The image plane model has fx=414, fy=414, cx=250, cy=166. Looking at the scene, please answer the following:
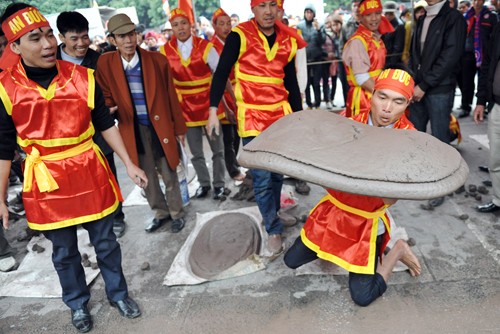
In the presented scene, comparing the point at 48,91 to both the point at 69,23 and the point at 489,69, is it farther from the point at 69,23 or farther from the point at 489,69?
the point at 489,69

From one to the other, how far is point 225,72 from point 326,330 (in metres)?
1.93

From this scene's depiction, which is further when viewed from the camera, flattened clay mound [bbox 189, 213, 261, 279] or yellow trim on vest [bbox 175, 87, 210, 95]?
yellow trim on vest [bbox 175, 87, 210, 95]

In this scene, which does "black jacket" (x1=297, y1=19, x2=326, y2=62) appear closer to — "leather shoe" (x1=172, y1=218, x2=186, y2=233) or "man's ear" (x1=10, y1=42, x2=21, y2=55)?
"leather shoe" (x1=172, y1=218, x2=186, y2=233)

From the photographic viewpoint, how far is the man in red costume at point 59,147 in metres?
2.19

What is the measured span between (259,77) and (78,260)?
1.79 metres

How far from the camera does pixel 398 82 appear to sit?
2291mm

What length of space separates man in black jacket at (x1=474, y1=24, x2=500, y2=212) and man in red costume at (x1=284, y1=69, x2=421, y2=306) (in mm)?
1380

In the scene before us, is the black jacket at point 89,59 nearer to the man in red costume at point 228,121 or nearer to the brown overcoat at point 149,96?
the brown overcoat at point 149,96

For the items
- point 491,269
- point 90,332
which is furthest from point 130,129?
point 491,269

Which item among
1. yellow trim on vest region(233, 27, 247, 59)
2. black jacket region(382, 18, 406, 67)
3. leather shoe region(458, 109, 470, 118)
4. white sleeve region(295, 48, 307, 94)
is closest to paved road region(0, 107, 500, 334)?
white sleeve region(295, 48, 307, 94)

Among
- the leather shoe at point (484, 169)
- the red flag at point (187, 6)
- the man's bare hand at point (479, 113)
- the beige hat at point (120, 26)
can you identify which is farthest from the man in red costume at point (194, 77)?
the leather shoe at point (484, 169)

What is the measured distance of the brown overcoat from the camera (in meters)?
3.31

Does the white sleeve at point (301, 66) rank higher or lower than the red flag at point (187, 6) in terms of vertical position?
lower

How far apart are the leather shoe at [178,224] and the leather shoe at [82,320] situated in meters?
1.20
